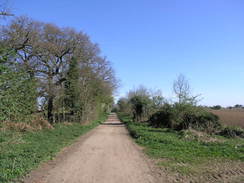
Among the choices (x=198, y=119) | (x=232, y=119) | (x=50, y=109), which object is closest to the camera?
(x=198, y=119)

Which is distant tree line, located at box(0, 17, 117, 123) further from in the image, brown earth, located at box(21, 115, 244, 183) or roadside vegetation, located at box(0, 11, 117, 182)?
brown earth, located at box(21, 115, 244, 183)

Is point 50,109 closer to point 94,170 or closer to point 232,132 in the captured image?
point 94,170

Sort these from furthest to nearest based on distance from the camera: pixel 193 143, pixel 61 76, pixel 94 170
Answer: pixel 61 76 < pixel 193 143 < pixel 94 170

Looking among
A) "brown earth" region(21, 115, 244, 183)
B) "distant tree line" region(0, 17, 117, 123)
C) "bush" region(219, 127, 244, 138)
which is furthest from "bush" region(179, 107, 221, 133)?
"distant tree line" region(0, 17, 117, 123)

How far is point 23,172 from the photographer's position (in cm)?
574

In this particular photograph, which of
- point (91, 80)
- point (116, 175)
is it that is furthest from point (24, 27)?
point (116, 175)

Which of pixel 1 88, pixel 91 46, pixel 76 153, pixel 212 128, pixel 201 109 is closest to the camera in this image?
pixel 1 88

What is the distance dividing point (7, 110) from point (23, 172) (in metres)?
2.01

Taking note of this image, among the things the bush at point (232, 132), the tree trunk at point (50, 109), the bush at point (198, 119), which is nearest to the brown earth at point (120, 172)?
the bush at point (232, 132)

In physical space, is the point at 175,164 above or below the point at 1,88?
below

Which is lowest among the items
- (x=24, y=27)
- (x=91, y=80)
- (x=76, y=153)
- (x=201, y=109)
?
(x=76, y=153)

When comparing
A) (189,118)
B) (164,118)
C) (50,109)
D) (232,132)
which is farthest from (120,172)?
(50,109)

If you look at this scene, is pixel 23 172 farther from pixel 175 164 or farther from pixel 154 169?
pixel 175 164

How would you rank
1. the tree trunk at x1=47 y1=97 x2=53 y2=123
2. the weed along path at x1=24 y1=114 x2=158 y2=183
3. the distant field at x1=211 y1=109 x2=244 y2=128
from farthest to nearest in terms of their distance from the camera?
the tree trunk at x1=47 y1=97 x2=53 y2=123
the distant field at x1=211 y1=109 x2=244 y2=128
the weed along path at x1=24 y1=114 x2=158 y2=183
